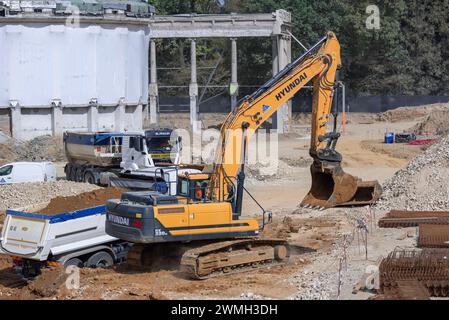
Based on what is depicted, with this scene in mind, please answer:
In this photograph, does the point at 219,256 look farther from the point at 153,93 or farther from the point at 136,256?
the point at 153,93

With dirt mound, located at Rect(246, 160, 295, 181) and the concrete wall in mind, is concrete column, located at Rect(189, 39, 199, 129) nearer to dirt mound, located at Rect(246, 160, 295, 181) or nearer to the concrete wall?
the concrete wall

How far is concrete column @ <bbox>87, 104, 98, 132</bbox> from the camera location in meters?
53.6

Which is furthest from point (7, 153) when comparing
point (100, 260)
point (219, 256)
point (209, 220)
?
point (219, 256)

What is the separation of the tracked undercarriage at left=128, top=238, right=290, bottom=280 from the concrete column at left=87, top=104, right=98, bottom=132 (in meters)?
32.5

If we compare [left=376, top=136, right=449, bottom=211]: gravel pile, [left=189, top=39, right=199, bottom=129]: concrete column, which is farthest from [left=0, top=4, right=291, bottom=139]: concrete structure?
[left=376, top=136, right=449, bottom=211]: gravel pile

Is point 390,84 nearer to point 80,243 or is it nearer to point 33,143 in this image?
point 33,143

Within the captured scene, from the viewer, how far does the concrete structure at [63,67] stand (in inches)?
2029

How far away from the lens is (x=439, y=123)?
56.2 m

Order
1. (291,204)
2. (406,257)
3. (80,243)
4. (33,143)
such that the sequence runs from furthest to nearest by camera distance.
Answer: (33,143), (291,204), (80,243), (406,257)

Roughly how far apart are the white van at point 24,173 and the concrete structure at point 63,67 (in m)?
14.6

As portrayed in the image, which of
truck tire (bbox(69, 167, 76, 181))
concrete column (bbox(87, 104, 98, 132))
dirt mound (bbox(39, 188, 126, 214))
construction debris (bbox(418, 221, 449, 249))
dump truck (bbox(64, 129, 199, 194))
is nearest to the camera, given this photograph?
construction debris (bbox(418, 221, 449, 249))

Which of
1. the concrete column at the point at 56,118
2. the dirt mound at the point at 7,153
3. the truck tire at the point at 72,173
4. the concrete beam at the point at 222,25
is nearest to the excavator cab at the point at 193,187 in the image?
the truck tire at the point at 72,173
